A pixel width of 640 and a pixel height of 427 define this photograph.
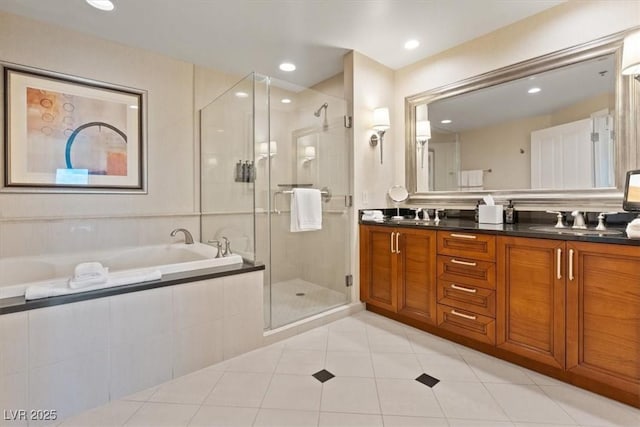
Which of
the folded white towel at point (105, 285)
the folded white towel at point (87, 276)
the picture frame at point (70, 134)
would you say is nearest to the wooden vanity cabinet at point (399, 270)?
the folded white towel at point (105, 285)

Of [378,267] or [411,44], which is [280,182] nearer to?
[378,267]

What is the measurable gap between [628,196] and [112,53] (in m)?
3.95

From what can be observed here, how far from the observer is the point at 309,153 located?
2.98 meters

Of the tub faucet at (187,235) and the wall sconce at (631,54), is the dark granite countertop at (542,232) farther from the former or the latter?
the tub faucet at (187,235)

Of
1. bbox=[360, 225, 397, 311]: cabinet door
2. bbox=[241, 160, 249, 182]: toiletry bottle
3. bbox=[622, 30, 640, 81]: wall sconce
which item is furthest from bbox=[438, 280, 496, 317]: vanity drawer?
bbox=[241, 160, 249, 182]: toiletry bottle

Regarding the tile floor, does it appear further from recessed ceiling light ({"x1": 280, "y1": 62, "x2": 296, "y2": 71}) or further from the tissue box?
recessed ceiling light ({"x1": 280, "y1": 62, "x2": 296, "y2": 71})

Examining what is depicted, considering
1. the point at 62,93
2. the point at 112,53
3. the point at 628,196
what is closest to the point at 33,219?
the point at 62,93

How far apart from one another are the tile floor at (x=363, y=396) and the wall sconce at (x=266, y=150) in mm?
1549

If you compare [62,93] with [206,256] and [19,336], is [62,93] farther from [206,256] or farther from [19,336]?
[19,336]

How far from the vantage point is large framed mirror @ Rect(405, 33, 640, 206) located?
187 cm

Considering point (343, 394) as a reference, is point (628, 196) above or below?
above

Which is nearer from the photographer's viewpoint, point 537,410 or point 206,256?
point 537,410

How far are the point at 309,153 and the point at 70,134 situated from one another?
6.64 feet

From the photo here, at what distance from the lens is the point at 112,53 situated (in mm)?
2572
